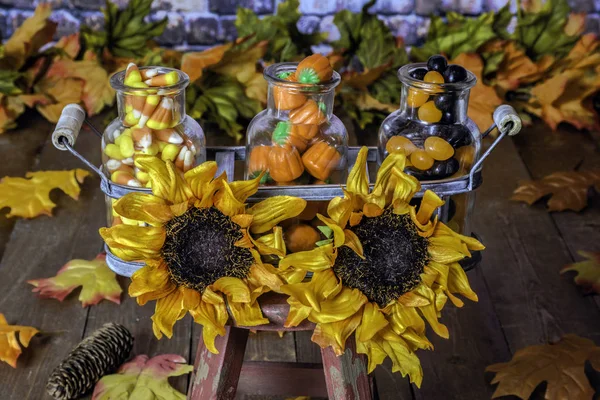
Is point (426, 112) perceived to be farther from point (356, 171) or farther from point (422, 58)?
point (422, 58)

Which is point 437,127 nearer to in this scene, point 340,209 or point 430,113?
point 430,113

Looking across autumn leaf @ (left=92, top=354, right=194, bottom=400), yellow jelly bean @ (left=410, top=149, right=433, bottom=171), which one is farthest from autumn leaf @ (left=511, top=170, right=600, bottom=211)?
yellow jelly bean @ (left=410, top=149, right=433, bottom=171)

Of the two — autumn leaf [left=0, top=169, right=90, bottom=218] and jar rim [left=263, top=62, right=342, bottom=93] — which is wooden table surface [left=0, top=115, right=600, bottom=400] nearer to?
autumn leaf [left=0, top=169, right=90, bottom=218]

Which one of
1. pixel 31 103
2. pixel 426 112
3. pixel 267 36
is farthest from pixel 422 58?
pixel 426 112

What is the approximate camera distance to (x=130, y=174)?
992mm

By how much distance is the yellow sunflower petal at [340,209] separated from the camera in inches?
35.4

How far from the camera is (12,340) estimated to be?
4.97 ft

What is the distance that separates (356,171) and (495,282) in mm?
981

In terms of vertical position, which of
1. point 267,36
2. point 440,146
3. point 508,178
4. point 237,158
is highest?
point 440,146

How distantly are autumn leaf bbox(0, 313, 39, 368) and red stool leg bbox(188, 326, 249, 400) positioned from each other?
1.82ft

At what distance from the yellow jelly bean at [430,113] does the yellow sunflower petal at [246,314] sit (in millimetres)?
328

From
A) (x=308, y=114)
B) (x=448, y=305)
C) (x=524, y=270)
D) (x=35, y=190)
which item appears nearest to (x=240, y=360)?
Answer: (x=308, y=114)

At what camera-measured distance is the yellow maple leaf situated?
93.0 inches

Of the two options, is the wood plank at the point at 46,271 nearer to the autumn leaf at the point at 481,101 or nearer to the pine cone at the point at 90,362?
the pine cone at the point at 90,362
